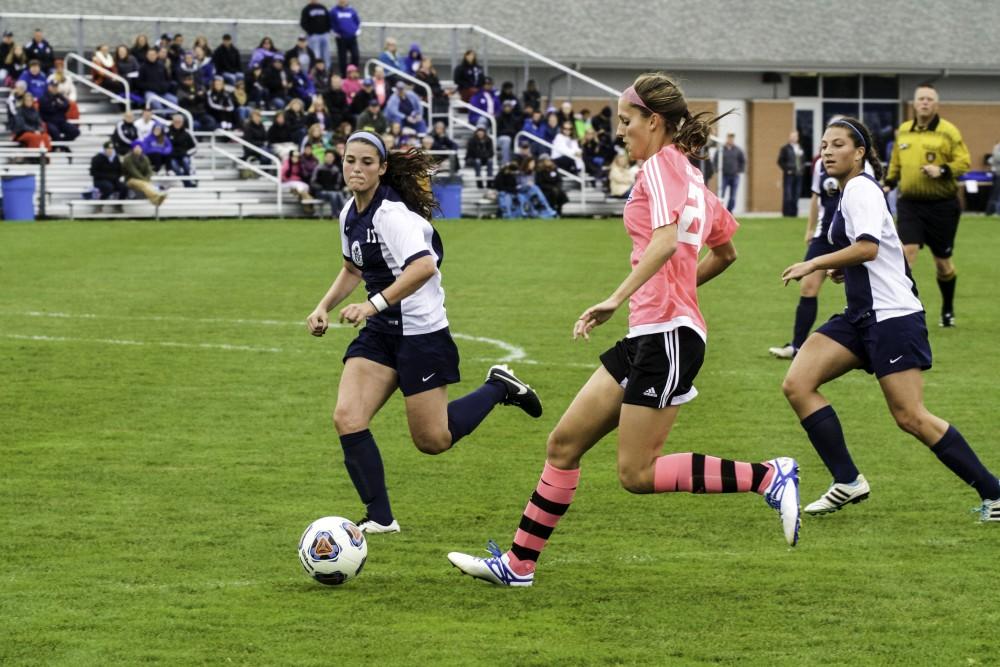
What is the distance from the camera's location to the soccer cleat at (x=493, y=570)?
665cm

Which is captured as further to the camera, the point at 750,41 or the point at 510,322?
the point at 750,41

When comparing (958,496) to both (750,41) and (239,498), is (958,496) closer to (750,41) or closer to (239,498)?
(239,498)

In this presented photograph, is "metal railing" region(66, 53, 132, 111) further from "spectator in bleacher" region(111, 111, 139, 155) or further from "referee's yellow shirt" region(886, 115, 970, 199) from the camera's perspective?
"referee's yellow shirt" region(886, 115, 970, 199)

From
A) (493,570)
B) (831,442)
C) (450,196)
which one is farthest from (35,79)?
(493,570)

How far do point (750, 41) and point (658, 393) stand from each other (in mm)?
41492

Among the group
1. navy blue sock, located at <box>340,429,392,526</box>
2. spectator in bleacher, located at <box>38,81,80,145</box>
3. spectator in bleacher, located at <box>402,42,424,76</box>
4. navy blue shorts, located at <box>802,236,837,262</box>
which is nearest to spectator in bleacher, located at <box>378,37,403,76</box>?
spectator in bleacher, located at <box>402,42,424,76</box>

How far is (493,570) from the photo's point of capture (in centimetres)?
664

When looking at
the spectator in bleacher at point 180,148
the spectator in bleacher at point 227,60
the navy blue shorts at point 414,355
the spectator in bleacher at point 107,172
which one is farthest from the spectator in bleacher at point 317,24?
the navy blue shorts at point 414,355

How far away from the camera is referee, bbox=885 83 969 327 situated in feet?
48.1

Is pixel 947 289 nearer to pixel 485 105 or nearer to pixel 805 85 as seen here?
pixel 485 105

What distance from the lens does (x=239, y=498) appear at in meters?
8.41

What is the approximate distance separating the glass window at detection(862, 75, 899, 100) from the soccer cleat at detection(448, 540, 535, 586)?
143 feet

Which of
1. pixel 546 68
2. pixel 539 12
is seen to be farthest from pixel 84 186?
pixel 539 12

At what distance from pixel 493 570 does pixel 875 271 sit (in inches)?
96.8
